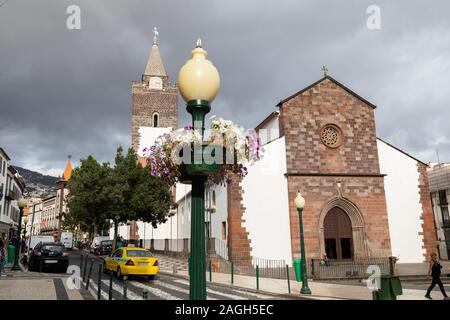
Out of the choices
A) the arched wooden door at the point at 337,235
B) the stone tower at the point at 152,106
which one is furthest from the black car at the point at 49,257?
the stone tower at the point at 152,106

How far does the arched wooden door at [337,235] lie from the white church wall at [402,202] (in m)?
2.75

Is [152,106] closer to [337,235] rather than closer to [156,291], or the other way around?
[337,235]

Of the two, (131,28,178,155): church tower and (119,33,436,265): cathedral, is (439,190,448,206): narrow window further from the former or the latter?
(131,28,178,155): church tower

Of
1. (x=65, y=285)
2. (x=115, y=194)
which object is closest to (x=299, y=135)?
(x=115, y=194)

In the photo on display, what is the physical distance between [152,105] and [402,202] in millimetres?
39586

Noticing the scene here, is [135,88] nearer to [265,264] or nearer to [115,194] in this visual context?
[115,194]

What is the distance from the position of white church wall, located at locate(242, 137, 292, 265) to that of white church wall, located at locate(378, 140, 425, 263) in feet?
23.9

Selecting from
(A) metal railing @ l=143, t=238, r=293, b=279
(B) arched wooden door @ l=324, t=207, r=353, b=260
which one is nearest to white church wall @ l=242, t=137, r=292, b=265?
(A) metal railing @ l=143, t=238, r=293, b=279

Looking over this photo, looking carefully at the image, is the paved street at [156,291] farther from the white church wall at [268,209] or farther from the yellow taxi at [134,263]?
the white church wall at [268,209]

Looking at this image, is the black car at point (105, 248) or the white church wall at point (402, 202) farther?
the black car at point (105, 248)

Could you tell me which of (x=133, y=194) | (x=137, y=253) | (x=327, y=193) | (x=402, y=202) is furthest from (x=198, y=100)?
(x=133, y=194)

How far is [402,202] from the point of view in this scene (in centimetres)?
2555

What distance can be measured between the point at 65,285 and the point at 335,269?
14.8 meters

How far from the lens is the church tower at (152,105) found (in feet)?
179
